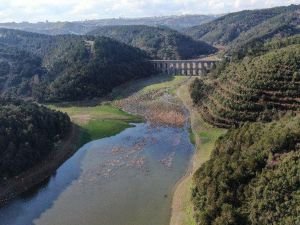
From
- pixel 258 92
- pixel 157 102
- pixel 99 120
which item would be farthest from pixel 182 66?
pixel 258 92

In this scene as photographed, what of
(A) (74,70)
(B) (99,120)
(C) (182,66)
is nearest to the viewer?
(B) (99,120)

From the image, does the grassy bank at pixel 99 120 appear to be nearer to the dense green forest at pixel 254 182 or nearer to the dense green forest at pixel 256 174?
the dense green forest at pixel 256 174

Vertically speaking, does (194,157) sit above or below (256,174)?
below

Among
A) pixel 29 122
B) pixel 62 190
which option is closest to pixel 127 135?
pixel 29 122

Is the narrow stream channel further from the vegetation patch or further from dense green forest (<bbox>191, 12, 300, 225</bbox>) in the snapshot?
the vegetation patch

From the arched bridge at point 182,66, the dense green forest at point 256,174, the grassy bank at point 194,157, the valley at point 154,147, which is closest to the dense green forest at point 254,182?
the dense green forest at point 256,174

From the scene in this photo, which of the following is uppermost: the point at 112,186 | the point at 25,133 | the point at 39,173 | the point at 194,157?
the point at 25,133

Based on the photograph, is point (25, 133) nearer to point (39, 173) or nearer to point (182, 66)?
point (39, 173)
